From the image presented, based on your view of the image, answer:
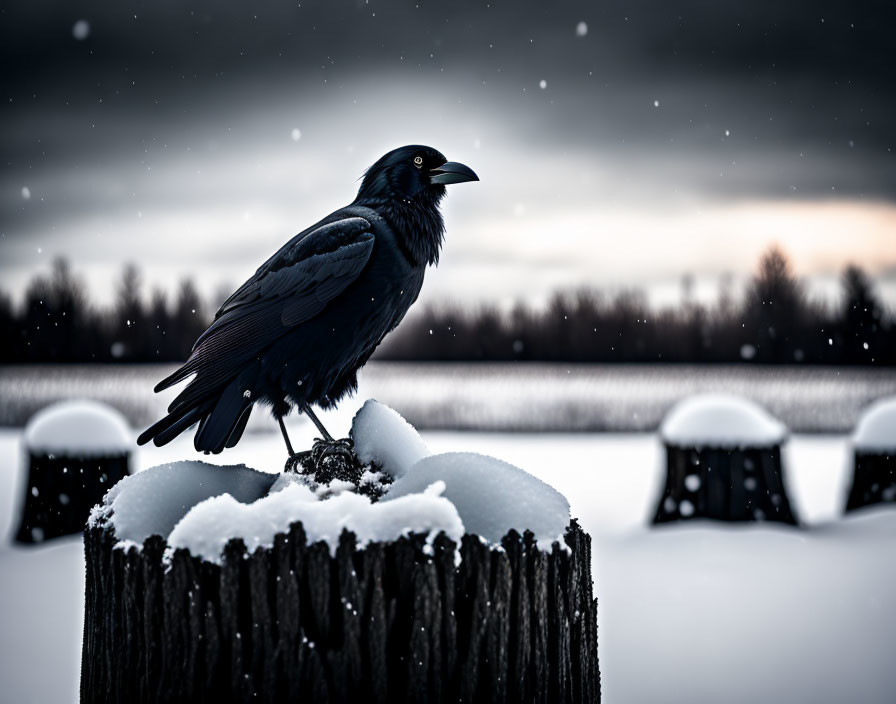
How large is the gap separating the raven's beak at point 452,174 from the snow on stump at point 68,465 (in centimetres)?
474

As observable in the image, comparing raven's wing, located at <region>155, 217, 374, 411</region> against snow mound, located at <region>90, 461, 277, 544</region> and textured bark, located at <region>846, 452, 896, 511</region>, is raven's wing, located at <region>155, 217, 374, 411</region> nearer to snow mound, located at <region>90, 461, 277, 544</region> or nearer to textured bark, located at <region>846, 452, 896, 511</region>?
snow mound, located at <region>90, 461, 277, 544</region>

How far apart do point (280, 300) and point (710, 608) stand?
4.49 meters

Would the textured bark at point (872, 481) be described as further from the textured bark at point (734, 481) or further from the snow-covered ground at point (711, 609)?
the textured bark at point (734, 481)

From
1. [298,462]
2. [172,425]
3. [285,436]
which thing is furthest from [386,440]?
[172,425]

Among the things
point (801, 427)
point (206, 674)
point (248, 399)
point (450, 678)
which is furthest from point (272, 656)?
point (801, 427)

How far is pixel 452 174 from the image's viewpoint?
3.16 m

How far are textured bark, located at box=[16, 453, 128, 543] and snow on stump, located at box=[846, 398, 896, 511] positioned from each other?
23.1 ft

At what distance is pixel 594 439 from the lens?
14.0 m

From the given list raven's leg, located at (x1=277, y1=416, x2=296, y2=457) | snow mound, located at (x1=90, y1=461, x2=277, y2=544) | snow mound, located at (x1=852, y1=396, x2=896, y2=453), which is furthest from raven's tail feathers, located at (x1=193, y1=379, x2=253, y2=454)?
snow mound, located at (x1=852, y1=396, x2=896, y2=453)

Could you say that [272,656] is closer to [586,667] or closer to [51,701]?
[586,667]

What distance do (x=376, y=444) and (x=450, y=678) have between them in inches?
34.8

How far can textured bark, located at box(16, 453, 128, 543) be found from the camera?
22.3 feet

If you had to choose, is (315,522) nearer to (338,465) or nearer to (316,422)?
(338,465)

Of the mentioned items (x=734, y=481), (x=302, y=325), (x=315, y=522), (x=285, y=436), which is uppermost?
(x=734, y=481)
